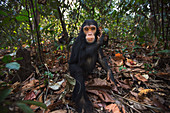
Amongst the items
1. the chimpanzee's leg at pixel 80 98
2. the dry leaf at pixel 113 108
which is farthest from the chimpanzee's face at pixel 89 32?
the dry leaf at pixel 113 108

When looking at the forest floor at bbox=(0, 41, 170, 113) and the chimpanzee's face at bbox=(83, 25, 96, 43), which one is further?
the chimpanzee's face at bbox=(83, 25, 96, 43)

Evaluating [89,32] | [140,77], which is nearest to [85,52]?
[89,32]

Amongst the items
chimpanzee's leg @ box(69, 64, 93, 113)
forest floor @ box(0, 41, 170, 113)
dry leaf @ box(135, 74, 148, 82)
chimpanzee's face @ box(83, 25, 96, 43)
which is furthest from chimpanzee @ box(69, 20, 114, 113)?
dry leaf @ box(135, 74, 148, 82)

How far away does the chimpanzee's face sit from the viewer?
202cm

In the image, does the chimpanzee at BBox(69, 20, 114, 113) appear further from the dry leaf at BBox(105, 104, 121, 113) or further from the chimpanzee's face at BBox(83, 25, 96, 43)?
the dry leaf at BBox(105, 104, 121, 113)

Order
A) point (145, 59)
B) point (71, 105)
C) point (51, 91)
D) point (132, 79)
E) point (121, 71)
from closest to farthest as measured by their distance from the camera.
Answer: point (71, 105) → point (51, 91) → point (132, 79) → point (121, 71) → point (145, 59)

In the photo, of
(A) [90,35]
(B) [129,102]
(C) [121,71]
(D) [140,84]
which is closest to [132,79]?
(D) [140,84]

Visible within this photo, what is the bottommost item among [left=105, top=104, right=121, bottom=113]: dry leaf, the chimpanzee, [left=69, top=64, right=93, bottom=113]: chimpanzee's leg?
[left=105, top=104, right=121, bottom=113]: dry leaf

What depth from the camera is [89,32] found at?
2082mm

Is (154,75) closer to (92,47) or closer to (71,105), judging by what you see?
(92,47)

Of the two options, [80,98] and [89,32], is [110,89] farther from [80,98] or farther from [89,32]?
[89,32]

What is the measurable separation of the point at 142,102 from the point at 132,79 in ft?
2.12

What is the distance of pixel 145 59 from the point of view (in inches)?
114

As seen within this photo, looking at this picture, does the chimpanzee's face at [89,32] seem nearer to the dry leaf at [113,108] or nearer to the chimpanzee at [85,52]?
the chimpanzee at [85,52]
